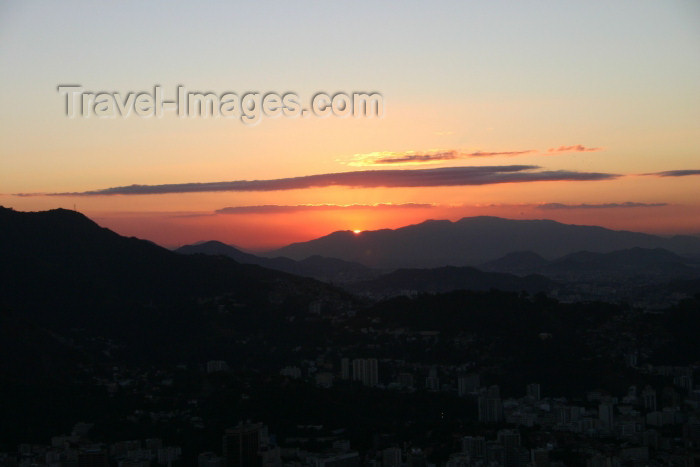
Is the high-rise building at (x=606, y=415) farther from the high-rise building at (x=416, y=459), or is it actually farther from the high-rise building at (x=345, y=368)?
the high-rise building at (x=345, y=368)

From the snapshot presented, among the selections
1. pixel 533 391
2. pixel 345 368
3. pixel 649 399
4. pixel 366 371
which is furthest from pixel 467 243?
pixel 649 399

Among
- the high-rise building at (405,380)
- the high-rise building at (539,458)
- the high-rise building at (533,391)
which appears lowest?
the high-rise building at (405,380)

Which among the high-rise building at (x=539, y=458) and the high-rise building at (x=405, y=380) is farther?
the high-rise building at (x=405, y=380)

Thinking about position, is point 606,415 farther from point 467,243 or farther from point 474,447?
point 467,243

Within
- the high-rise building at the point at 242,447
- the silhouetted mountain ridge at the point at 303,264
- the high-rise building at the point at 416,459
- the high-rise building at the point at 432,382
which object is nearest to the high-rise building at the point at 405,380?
the high-rise building at the point at 432,382

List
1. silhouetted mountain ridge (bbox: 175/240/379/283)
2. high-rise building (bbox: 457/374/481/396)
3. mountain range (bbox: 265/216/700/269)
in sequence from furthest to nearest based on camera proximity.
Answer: mountain range (bbox: 265/216/700/269)
silhouetted mountain ridge (bbox: 175/240/379/283)
high-rise building (bbox: 457/374/481/396)

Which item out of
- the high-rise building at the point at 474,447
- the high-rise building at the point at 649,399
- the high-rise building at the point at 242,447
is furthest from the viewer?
the high-rise building at the point at 649,399

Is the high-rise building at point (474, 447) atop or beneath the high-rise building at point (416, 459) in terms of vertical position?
atop

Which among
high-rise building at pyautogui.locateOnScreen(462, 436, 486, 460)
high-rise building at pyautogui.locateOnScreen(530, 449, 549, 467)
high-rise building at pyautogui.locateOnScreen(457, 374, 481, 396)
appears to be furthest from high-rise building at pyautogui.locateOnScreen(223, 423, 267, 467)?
high-rise building at pyautogui.locateOnScreen(457, 374, 481, 396)

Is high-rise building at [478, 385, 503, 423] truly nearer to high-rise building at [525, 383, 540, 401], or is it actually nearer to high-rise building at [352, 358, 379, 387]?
high-rise building at [525, 383, 540, 401]
